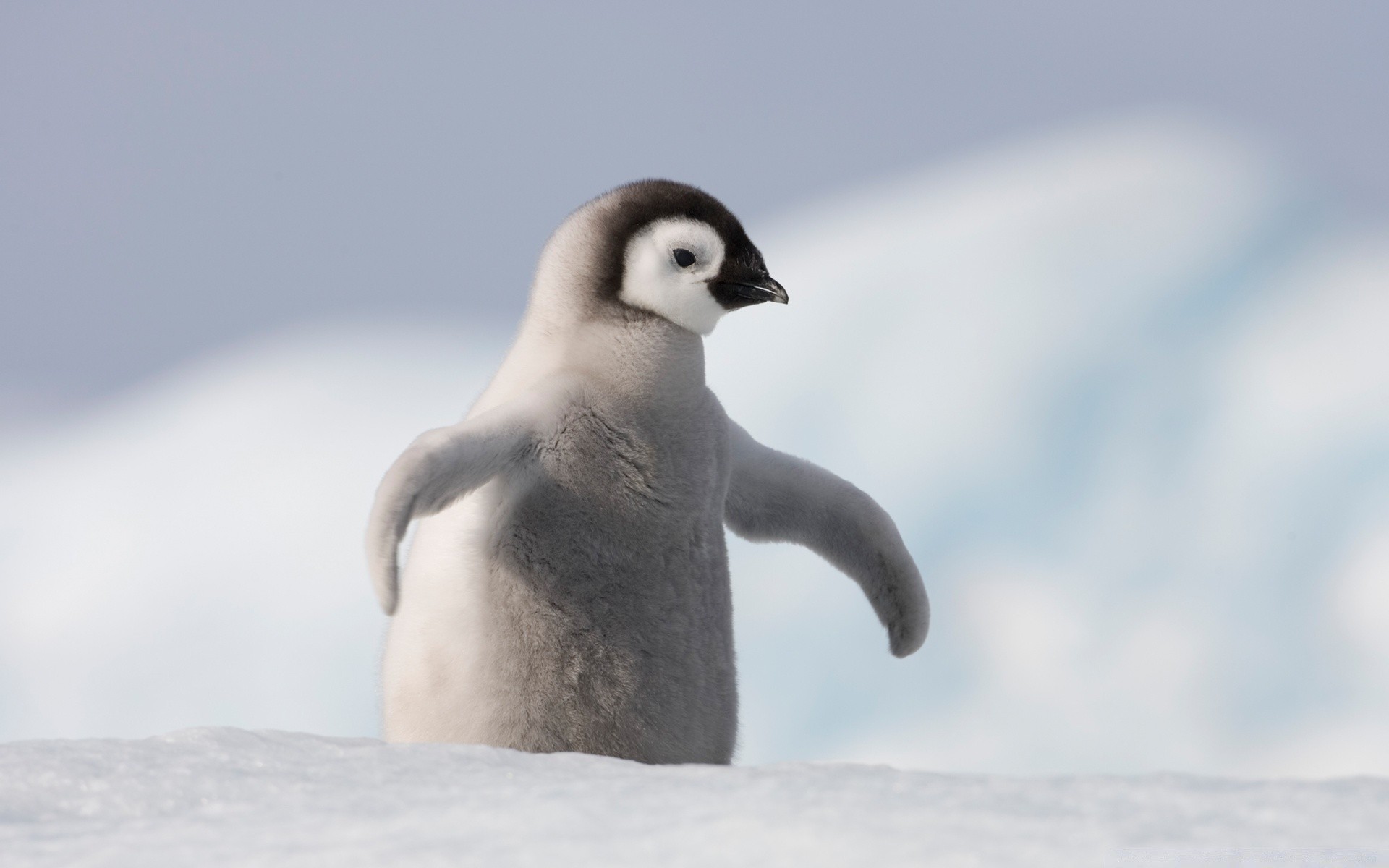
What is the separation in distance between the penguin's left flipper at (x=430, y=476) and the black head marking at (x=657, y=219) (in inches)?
8.8

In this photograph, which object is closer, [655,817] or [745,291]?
[655,817]

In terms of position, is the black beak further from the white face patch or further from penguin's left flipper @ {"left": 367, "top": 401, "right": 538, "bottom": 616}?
penguin's left flipper @ {"left": 367, "top": 401, "right": 538, "bottom": 616}

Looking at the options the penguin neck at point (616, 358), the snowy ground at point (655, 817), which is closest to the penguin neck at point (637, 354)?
the penguin neck at point (616, 358)

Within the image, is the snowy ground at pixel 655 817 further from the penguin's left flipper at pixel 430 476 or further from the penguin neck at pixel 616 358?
the penguin neck at pixel 616 358

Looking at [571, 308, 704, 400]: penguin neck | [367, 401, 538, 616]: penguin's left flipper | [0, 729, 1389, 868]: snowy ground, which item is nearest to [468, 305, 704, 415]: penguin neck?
[571, 308, 704, 400]: penguin neck

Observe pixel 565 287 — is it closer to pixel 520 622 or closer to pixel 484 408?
pixel 484 408

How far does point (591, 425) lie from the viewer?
4.34 ft

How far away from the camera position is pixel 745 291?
1.44 m

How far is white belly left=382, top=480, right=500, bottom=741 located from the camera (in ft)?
4.24

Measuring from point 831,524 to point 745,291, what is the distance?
13.2 inches

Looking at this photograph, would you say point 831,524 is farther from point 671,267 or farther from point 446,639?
point 446,639

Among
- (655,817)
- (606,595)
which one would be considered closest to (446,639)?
(606,595)

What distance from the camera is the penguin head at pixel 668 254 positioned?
1392 mm

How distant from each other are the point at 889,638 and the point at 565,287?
0.61 metres
